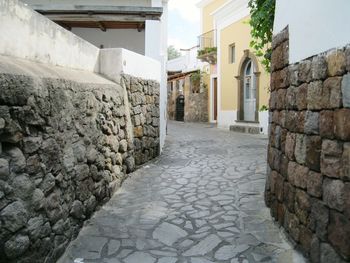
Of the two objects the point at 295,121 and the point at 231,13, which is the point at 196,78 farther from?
the point at 295,121

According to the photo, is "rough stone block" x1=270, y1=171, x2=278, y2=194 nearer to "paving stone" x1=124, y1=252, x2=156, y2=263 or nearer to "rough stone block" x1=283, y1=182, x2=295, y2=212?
"rough stone block" x1=283, y1=182, x2=295, y2=212

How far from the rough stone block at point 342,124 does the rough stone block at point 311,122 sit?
336 millimetres

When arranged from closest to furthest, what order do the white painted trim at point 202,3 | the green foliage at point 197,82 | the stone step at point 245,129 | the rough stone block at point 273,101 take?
the rough stone block at point 273,101
the stone step at point 245,129
the green foliage at point 197,82
the white painted trim at point 202,3

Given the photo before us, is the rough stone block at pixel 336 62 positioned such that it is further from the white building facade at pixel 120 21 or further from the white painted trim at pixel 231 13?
the white painted trim at pixel 231 13

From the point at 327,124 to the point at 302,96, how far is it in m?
0.57

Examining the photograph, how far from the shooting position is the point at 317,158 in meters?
2.73

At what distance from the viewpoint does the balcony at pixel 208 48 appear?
18.1 metres

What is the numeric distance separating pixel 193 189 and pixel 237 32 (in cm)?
1043

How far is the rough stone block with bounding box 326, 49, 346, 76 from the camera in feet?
7.49

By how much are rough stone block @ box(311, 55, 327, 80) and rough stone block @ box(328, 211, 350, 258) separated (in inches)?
37.2

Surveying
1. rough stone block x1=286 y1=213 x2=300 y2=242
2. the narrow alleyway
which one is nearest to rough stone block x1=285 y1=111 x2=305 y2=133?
rough stone block x1=286 y1=213 x2=300 y2=242

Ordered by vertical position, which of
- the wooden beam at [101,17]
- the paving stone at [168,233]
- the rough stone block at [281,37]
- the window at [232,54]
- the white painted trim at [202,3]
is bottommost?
the paving stone at [168,233]

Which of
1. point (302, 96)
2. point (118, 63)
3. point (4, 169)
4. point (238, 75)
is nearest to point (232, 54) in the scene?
point (238, 75)

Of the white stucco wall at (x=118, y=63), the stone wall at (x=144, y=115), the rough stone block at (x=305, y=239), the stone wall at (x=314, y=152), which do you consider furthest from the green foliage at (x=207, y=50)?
the rough stone block at (x=305, y=239)
